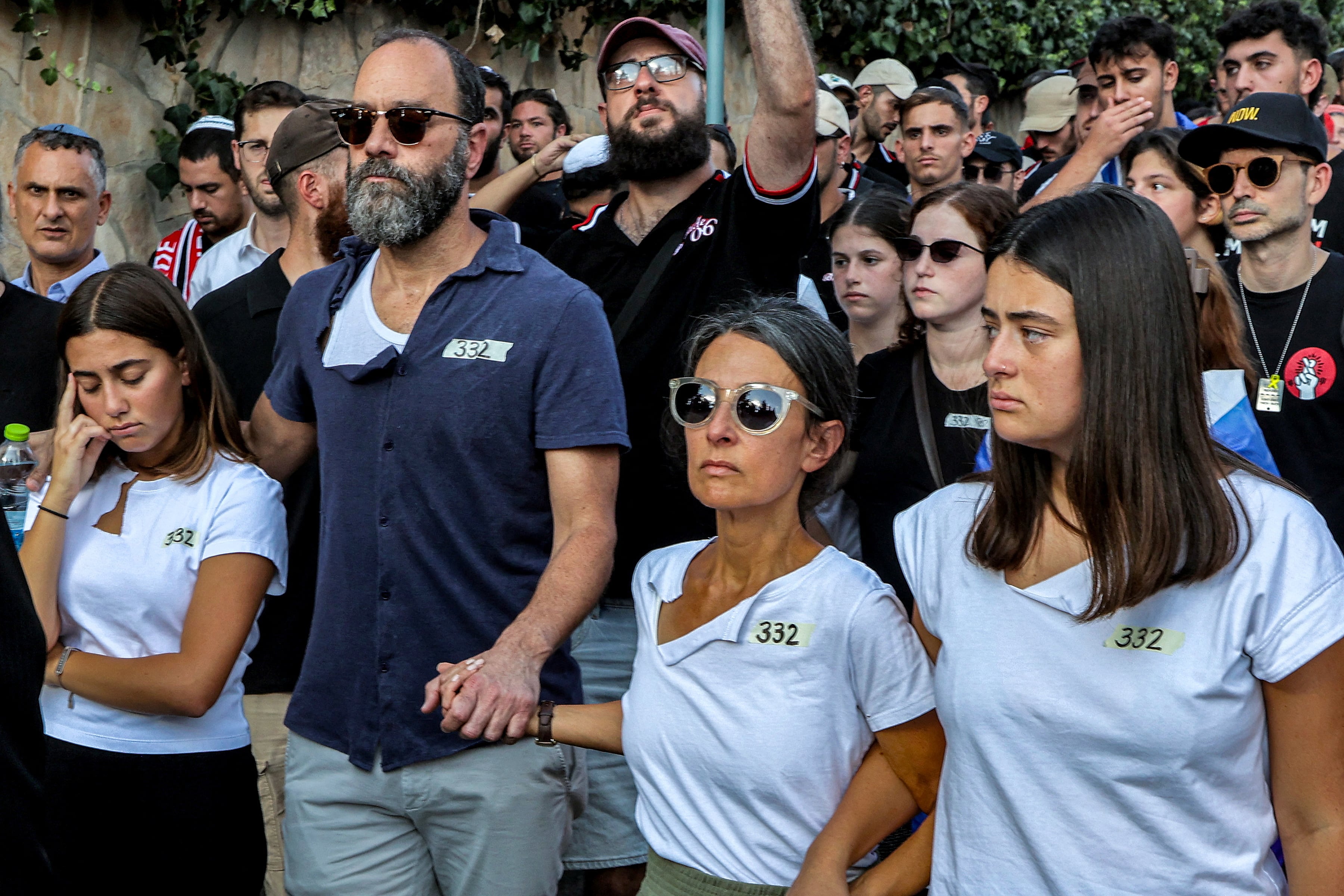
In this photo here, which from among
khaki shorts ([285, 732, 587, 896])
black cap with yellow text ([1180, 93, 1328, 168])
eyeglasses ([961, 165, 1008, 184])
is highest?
eyeglasses ([961, 165, 1008, 184])

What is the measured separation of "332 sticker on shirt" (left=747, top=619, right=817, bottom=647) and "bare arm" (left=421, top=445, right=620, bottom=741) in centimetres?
40

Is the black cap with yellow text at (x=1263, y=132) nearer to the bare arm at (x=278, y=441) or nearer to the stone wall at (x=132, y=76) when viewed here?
the bare arm at (x=278, y=441)

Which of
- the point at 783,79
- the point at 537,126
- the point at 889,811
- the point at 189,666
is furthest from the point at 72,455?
the point at 537,126

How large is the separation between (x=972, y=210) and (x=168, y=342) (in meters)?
2.22

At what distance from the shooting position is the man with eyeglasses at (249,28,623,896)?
112 inches

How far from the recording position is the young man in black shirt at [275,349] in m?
3.76

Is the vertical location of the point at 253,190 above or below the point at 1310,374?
above

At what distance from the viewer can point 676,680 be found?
2.57 metres

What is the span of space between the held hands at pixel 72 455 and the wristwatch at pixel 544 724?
132 centimetres

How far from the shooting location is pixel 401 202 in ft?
9.77

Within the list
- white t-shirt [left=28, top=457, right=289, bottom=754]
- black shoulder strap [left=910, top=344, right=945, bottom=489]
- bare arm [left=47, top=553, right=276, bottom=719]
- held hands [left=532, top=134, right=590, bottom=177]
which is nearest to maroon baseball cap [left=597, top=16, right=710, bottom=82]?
held hands [left=532, top=134, right=590, bottom=177]

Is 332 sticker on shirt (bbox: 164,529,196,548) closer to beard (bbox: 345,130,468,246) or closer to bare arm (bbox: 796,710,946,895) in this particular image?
beard (bbox: 345,130,468,246)

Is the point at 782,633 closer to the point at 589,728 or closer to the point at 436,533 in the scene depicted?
the point at 589,728

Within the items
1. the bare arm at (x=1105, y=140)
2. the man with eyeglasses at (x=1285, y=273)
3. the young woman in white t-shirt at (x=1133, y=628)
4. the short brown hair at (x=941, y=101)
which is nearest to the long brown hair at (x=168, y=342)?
the young woman in white t-shirt at (x=1133, y=628)
